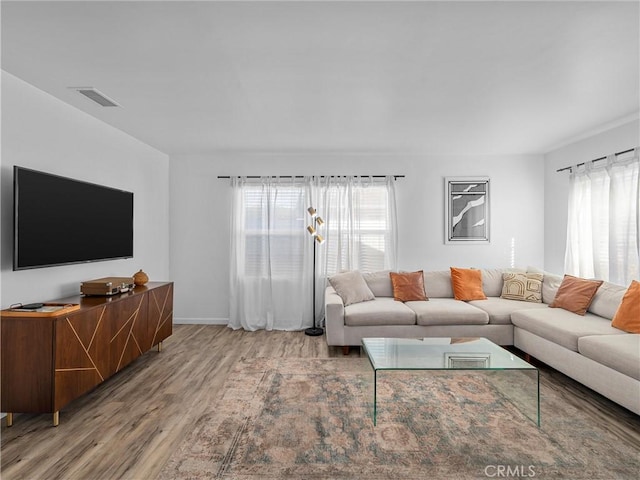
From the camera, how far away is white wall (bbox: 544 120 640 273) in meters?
3.99

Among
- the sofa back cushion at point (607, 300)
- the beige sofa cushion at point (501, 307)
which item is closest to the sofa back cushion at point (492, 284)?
the beige sofa cushion at point (501, 307)

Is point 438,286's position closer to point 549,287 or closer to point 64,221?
point 549,287

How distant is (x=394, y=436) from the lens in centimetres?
232

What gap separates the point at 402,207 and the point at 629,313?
9.38 feet

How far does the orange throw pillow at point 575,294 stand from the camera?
3.65 m

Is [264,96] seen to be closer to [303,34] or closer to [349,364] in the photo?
[303,34]

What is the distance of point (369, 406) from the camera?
108 inches

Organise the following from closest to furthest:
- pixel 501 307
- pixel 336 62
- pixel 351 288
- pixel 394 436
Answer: pixel 394 436 < pixel 336 62 < pixel 501 307 < pixel 351 288

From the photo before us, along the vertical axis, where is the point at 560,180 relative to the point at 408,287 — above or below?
above

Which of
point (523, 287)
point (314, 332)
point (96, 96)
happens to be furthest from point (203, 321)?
point (523, 287)

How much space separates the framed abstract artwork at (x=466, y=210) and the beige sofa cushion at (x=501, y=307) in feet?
3.68

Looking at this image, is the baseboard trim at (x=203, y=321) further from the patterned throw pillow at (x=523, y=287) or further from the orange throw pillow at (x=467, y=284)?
the patterned throw pillow at (x=523, y=287)

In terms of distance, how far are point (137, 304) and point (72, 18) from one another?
2.36 m

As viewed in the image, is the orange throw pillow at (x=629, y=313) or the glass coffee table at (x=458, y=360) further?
the orange throw pillow at (x=629, y=313)
